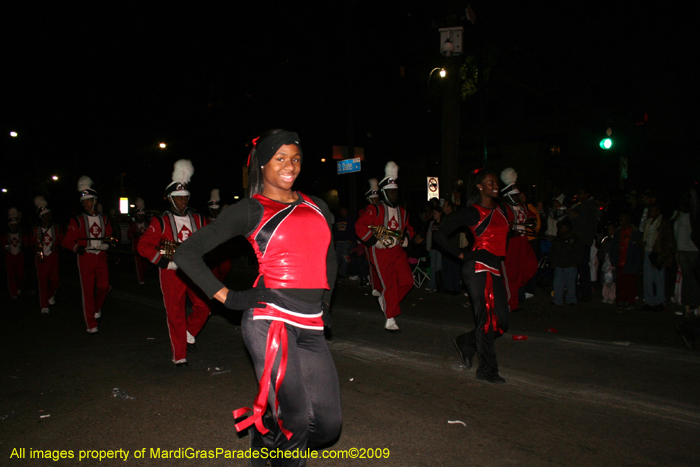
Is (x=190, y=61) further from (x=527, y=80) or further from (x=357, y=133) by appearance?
(x=527, y=80)

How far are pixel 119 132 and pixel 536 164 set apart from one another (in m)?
24.9

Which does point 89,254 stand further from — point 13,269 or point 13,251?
point 13,269

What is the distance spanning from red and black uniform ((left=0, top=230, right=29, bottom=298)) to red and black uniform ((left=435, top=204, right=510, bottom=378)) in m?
11.1

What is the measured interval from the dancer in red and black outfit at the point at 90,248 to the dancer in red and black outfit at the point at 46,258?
7.41 ft

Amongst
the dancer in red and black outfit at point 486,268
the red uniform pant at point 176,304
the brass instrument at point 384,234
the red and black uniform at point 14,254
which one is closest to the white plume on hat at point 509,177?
the brass instrument at point 384,234

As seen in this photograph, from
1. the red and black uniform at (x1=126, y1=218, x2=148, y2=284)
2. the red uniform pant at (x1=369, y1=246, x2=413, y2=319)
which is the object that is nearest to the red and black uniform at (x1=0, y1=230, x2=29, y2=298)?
the red and black uniform at (x1=126, y1=218, x2=148, y2=284)

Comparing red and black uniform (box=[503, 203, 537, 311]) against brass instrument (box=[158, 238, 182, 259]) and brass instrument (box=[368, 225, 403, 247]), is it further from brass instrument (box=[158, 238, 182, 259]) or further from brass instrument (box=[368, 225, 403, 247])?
brass instrument (box=[158, 238, 182, 259])

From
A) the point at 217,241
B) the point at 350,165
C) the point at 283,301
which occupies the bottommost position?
the point at 283,301

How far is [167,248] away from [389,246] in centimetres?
308

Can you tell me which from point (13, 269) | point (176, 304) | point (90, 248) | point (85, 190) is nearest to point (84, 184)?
point (85, 190)

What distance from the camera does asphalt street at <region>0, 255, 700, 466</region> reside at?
378 centimetres

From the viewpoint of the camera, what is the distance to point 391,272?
24.4ft

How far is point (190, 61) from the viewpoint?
92.1 feet

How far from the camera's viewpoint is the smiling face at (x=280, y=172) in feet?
9.50
